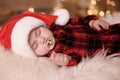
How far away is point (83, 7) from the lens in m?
1.86

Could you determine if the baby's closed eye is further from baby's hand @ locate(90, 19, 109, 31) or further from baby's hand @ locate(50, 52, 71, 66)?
baby's hand @ locate(90, 19, 109, 31)

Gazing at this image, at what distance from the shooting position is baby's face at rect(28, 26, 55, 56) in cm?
93

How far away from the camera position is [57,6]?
74.4 inches

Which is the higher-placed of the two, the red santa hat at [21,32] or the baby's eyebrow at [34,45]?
the red santa hat at [21,32]

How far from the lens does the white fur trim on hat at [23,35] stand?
0.87m

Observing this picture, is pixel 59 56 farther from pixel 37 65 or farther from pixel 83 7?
pixel 83 7

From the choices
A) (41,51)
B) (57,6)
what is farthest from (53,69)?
(57,6)

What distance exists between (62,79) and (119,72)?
173 mm

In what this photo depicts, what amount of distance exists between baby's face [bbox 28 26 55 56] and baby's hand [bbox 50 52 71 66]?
57 millimetres

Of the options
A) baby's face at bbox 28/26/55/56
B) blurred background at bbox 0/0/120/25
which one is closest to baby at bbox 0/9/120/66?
baby's face at bbox 28/26/55/56

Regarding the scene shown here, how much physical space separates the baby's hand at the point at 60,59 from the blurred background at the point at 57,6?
3.03 ft

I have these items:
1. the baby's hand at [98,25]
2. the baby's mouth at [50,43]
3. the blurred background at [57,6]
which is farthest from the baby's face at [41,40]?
the blurred background at [57,6]

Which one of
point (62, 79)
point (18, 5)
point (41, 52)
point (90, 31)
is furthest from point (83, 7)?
point (62, 79)

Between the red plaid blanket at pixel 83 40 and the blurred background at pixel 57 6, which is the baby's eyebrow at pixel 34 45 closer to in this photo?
the red plaid blanket at pixel 83 40
